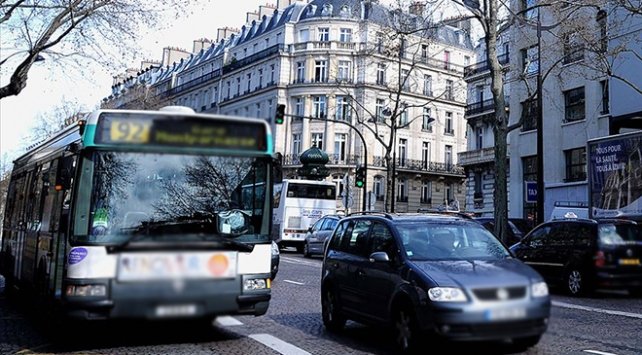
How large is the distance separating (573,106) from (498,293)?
3549 centimetres

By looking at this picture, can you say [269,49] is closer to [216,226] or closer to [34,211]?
[216,226]

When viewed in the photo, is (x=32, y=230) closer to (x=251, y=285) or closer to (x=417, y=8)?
(x=251, y=285)

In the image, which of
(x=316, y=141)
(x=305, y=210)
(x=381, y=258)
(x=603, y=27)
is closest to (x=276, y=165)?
(x=316, y=141)

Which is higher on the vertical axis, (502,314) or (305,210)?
(305,210)

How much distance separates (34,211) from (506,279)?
8.05 meters

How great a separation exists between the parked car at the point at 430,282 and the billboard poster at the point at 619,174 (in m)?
0.54

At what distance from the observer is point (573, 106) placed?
33.5 metres

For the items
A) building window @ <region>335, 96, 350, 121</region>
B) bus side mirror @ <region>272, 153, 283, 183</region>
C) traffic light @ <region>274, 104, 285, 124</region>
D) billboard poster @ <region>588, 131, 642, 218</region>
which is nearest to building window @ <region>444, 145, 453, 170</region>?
building window @ <region>335, 96, 350, 121</region>

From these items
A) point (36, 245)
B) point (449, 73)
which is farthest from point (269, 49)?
point (449, 73)

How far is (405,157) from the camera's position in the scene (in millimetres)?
48625

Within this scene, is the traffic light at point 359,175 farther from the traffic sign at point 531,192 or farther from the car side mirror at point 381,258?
the car side mirror at point 381,258

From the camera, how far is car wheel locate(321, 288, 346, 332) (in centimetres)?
984

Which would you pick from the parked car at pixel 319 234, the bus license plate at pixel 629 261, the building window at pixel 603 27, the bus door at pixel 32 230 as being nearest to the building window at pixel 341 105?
the building window at pixel 603 27

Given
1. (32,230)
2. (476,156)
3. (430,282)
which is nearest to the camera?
(430,282)
